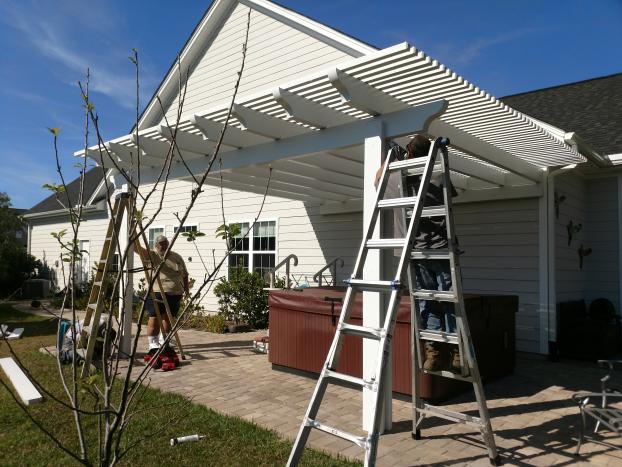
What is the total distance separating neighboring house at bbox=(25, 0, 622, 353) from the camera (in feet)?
14.6

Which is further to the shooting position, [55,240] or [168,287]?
[55,240]

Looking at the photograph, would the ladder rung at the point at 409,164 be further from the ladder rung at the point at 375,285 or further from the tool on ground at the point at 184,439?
the tool on ground at the point at 184,439

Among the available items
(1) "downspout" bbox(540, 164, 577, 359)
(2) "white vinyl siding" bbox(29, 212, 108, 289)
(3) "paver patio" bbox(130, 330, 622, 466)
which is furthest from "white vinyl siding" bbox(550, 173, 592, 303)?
(2) "white vinyl siding" bbox(29, 212, 108, 289)

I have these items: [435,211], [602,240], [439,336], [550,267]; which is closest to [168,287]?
[439,336]

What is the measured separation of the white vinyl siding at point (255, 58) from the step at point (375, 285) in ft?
22.4

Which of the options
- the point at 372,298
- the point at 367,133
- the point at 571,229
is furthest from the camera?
the point at 571,229

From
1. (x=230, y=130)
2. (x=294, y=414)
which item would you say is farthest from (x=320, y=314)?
(x=230, y=130)

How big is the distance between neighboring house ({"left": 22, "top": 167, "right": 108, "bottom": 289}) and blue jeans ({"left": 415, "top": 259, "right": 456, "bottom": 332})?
13.4 metres

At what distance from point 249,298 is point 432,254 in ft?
22.4

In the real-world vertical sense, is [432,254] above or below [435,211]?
below

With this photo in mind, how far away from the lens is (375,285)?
10.1ft

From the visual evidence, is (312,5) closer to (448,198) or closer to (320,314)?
(320,314)

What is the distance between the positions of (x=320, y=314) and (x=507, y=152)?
3128 millimetres

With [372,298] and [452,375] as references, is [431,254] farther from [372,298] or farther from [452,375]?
[452,375]
